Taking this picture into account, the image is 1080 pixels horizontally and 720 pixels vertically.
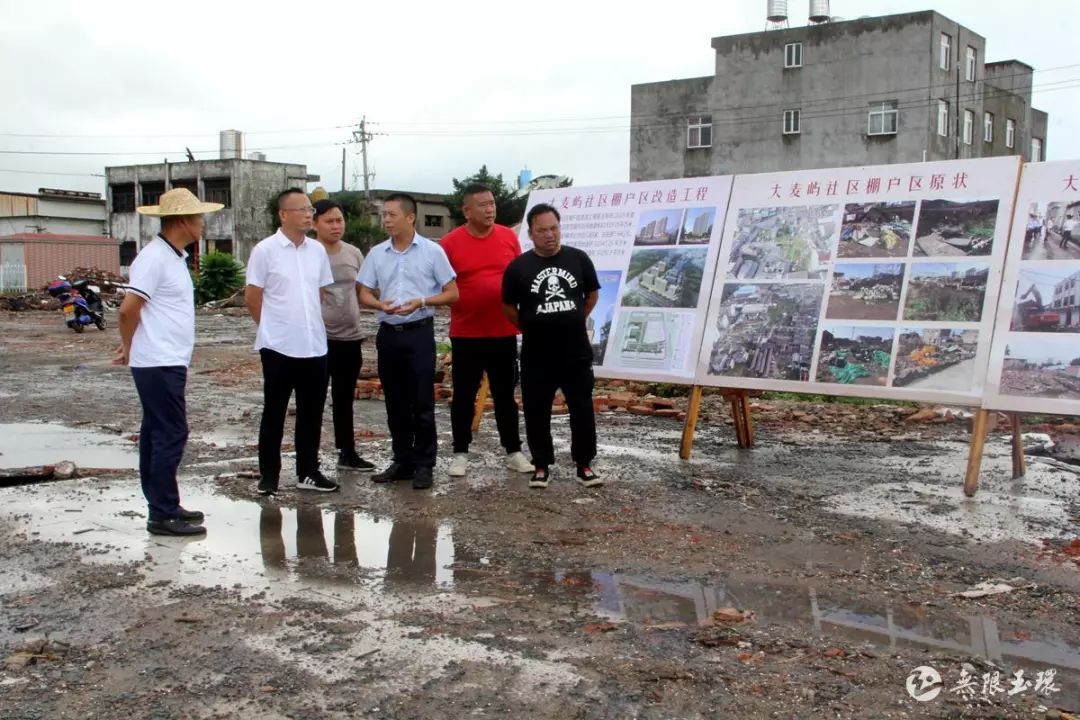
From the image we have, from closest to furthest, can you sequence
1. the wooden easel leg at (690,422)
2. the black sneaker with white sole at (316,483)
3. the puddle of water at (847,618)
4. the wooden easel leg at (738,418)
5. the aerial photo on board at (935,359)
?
the puddle of water at (847,618), the aerial photo on board at (935,359), the black sneaker with white sole at (316,483), the wooden easel leg at (690,422), the wooden easel leg at (738,418)

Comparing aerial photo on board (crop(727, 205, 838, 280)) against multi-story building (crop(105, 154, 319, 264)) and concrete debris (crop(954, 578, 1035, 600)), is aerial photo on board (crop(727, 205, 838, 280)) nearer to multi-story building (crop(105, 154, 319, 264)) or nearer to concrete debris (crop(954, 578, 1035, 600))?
concrete debris (crop(954, 578, 1035, 600))

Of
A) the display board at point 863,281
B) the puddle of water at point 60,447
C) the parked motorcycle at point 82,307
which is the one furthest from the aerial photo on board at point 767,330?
the parked motorcycle at point 82,307

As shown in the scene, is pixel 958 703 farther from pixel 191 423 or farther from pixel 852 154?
pixel 852 154

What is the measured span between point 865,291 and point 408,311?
9.99 feet

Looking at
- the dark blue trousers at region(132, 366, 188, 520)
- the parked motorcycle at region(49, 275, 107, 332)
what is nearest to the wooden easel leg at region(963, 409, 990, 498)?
the dark blue trousers at region(132, 366, 188, 520)

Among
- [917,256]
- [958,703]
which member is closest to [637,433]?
[917,256]

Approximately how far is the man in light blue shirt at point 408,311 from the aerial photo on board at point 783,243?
218 cm

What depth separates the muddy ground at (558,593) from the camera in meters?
3.49

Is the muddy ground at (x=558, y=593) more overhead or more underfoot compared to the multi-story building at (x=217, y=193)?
more underfoot

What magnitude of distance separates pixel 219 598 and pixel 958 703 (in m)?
2.94

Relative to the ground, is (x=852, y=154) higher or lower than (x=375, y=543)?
higher

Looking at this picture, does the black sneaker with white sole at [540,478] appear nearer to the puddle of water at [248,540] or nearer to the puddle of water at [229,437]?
the puddle of water at [248,540]

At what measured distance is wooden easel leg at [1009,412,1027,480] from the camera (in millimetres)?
6749

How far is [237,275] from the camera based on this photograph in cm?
3856
